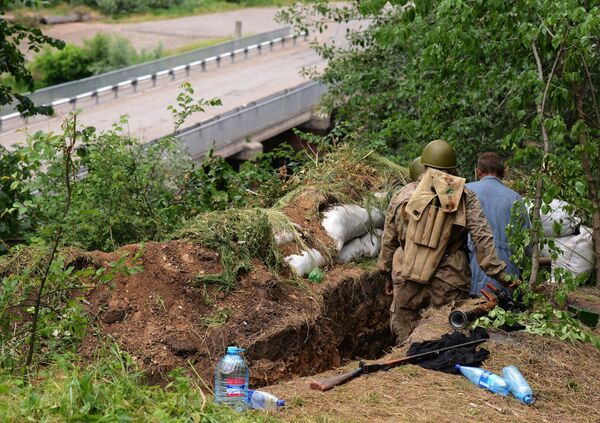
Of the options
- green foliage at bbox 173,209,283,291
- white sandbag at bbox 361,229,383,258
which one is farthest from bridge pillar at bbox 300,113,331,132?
green foliage at bbox 173,209,283,291

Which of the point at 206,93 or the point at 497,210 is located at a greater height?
the point at 497,210

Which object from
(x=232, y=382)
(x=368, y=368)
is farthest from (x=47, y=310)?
(x=368, y=368)

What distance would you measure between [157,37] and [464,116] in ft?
89.4

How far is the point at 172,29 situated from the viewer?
130 feet

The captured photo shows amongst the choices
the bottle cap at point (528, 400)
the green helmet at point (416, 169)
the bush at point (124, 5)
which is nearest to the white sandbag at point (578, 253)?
the green helmet at point (416, 169)

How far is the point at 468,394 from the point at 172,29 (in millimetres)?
35518

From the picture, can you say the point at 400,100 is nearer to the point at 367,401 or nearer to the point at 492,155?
the point at 492,155

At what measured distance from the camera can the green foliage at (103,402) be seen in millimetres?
4594

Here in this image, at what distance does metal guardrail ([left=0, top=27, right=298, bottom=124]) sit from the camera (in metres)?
25.0

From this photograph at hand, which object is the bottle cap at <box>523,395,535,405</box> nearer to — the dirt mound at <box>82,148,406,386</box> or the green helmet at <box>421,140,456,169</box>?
the dirt mound at <box>82,148,406,386</box>

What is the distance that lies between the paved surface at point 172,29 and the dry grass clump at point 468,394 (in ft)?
102

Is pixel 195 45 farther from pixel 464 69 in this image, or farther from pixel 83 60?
pixel 464 69

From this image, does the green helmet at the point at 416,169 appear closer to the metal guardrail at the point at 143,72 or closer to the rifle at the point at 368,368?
the rifle at the point at 368,368

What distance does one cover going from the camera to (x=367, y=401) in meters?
5.56
